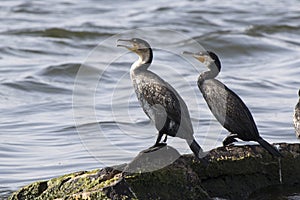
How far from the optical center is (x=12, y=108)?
14.5 metres

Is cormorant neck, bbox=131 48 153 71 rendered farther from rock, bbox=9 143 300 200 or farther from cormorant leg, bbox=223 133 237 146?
cormorant leg, bbox=223 133 237 146

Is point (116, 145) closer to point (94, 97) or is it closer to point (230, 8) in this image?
point (94, 97)

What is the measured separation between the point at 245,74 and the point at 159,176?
1048 cm

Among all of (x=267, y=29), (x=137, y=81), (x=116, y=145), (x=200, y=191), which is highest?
(x=137, y=81)

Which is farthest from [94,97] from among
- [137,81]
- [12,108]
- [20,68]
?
[137,81]

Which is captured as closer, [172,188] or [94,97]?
[172,188]

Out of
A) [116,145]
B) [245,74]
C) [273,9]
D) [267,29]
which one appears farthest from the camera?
[273,9]

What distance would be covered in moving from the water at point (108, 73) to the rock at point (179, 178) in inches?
91.0

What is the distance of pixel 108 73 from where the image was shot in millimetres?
17922

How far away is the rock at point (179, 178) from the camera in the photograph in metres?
7.07

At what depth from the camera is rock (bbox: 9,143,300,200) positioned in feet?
23.2

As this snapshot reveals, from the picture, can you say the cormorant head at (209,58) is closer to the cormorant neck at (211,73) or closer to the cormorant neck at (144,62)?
the cormorant neck at (211,73)

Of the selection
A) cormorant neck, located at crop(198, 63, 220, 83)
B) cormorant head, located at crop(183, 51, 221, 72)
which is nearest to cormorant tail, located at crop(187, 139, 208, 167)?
cormorant neck, located at crop(198, 63, 220, 83)

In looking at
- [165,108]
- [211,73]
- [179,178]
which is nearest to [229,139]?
[211,73]
